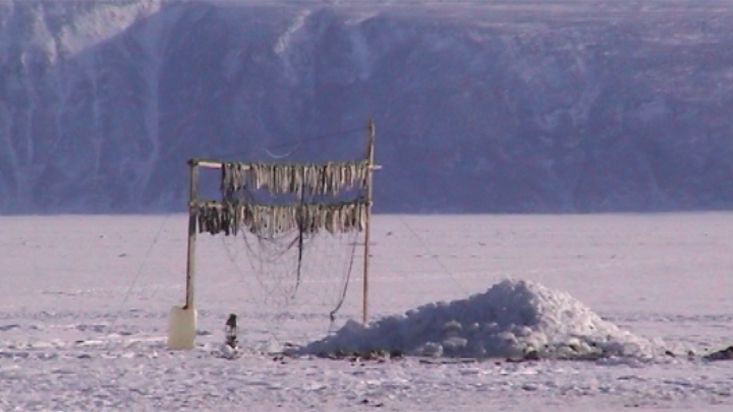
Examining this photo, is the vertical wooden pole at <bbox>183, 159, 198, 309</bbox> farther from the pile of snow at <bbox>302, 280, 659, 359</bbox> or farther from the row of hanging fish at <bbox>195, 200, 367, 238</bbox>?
the pile of snow at <bbox>302, 280, 659, 359</bbox>

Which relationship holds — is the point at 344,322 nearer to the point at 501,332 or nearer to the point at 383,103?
the point at 501,332

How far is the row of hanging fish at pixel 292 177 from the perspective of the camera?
16359 mm

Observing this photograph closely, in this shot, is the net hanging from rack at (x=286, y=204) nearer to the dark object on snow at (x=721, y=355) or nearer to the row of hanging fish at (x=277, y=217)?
the row of hanging fish at (x=277, y=217)

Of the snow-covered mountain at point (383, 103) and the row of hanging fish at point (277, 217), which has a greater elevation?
the snow-covered mountain at point (383, 103)

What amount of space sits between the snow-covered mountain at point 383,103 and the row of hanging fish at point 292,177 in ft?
172

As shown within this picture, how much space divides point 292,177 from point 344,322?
8.63 ft

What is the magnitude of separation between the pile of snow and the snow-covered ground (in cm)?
4

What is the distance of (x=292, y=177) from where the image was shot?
16.5 m

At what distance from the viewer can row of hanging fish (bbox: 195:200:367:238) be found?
53.7 feet

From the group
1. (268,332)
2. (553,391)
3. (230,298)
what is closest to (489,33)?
(230,298)

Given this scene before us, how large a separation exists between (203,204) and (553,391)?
526 cm

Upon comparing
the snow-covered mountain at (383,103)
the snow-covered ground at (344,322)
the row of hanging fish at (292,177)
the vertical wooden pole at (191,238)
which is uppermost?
the snow-covered mountain at (383,103)

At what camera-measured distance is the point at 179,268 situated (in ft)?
97.5

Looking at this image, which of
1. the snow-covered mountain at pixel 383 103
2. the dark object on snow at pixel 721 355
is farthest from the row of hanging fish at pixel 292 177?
the snow-covered mountain at pixel 383 103
